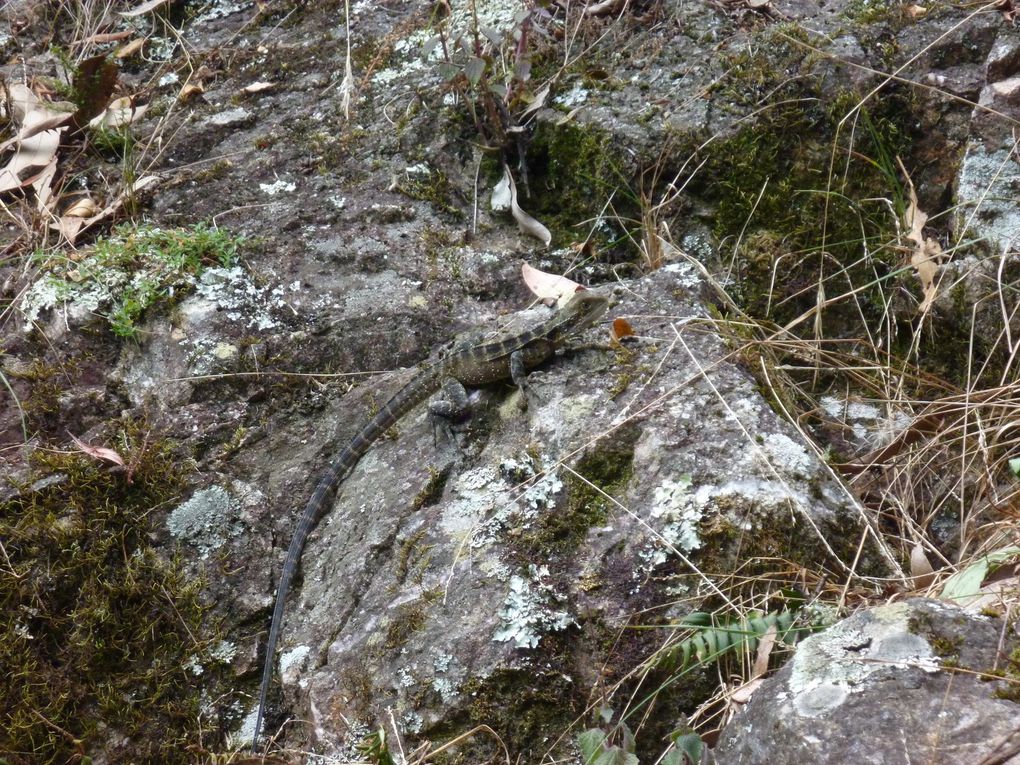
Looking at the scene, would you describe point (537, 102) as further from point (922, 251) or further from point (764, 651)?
point (764, 651)

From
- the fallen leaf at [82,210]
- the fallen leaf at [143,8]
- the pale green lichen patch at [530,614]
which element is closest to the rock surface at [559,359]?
the pale green lichen patch at [530,614]

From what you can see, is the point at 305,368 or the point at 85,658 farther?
the point at 305,368

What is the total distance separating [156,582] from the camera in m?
3.65

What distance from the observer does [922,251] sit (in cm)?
409

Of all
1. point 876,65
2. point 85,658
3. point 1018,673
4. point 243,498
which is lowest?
point 85,658

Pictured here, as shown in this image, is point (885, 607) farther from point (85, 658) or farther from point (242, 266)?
point (242, 266)

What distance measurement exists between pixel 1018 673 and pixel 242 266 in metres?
3.82

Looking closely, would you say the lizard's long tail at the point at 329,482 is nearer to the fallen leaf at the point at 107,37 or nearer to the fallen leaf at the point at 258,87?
the fallen leaf at the point at 258,87

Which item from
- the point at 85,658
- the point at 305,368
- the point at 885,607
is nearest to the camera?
the point at 885,607

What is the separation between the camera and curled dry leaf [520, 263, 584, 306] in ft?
14.6

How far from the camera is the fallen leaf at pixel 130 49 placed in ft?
19.4

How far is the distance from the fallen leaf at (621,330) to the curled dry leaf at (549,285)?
1.73 feet

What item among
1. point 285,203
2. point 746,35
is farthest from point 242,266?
point 746,35

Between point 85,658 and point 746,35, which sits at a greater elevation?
point 746,35
